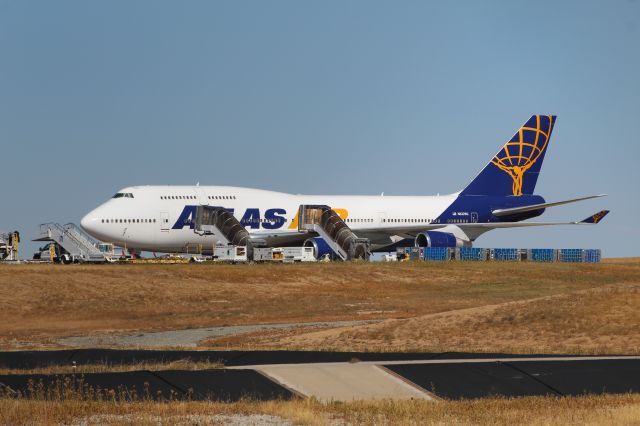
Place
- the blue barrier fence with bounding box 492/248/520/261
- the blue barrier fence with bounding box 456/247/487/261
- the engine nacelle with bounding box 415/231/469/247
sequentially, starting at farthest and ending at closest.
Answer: the blue barrier fence with bounding box 492/248/520/261
the blue barrier fence with bounding box 456/247/487/261
the engine nacelle with bounding box 415/231/469/247

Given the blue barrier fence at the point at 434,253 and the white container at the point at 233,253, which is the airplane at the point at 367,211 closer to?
the blue barrier fence at the point at 434,253

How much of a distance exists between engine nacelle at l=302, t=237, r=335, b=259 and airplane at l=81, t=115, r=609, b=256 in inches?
2.7

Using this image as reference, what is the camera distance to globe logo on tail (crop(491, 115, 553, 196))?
8406 centimetres

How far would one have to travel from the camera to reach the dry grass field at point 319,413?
15.0 m

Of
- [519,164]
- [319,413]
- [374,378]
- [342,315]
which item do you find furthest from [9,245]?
[319,413]

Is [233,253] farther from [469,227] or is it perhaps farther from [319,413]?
[319,413]

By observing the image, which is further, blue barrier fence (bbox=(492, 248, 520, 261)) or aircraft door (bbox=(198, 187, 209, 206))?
blue barrier fence (bbox=(492, 248, 520, 261))

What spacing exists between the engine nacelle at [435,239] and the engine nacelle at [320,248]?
7.41 meters

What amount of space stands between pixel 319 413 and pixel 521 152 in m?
71.4

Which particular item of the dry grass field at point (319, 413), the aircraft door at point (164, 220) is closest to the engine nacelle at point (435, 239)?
the aircraft door at point (164, 220)

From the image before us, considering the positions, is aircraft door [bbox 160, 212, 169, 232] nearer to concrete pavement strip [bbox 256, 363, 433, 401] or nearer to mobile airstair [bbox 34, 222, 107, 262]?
mobile airstair [bbox 34, 222, 107, 262]

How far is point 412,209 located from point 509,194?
32.3 ft

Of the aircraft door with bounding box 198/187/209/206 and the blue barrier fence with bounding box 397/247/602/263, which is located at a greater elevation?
the aircraft door with bounding box 198/187/209/206

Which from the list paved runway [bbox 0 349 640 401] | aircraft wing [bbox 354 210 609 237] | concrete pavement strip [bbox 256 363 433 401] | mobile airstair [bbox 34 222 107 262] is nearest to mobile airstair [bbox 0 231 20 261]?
mobile airstair [bbox 34 222 107 262]
